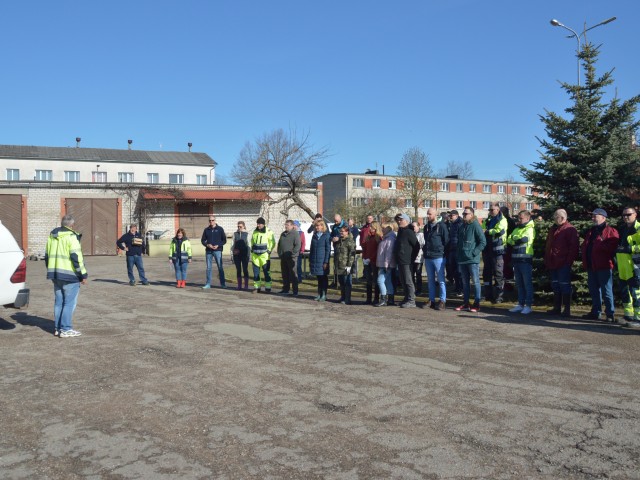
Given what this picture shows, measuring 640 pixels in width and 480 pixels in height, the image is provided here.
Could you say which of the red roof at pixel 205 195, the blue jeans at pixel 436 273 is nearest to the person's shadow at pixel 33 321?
the blue jeans at pixel 436 273

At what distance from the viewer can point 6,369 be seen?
23.1 feet

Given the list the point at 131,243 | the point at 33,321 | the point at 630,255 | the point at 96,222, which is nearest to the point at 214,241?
the point at 131,243

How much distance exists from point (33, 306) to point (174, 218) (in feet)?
85.2

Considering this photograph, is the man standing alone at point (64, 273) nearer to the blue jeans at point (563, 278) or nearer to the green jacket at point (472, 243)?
the green jacket at point (472, 243)

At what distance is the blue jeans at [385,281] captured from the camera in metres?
12.4

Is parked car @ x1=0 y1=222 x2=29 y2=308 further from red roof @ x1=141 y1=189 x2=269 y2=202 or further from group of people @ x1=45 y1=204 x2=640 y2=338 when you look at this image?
red roof @ x1=141 y1=189 x2=269 y2=202

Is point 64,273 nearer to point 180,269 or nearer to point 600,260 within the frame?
point 180,269

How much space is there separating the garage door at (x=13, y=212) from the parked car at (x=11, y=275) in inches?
1098

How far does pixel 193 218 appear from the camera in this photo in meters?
39.0

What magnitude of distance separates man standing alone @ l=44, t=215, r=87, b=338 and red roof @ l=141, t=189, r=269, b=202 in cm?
2724

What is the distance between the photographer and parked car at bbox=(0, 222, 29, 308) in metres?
9.07

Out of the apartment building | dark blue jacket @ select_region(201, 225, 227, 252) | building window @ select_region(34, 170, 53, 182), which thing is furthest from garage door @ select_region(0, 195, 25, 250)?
the apartment building

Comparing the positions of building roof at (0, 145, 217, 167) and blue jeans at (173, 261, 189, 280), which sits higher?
building roof at (0, 145, 217, 167)

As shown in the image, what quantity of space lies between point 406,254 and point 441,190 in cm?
7521
